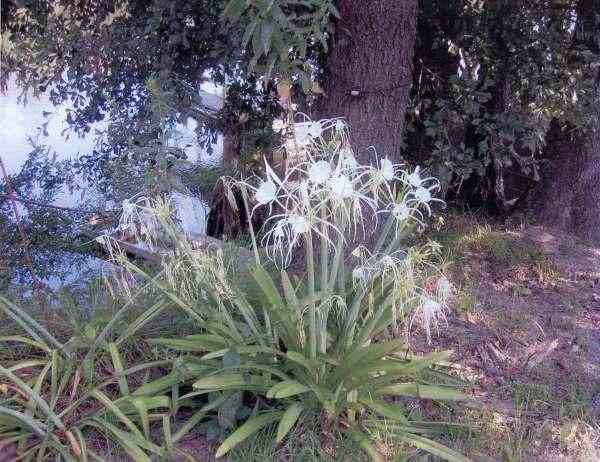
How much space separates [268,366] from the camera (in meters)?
2.89

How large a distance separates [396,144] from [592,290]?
1.84 meters

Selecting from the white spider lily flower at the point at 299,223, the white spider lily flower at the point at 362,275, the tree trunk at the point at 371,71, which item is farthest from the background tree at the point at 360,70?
the white spider lily flower at the point at 362,275

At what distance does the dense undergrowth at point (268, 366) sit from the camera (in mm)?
2713

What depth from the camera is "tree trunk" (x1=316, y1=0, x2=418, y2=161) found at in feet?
13.7

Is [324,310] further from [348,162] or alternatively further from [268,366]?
[348,162]

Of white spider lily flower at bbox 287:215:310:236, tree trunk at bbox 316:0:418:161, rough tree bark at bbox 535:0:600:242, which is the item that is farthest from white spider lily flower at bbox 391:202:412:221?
rough tree bark at bbox 535:0:600:242

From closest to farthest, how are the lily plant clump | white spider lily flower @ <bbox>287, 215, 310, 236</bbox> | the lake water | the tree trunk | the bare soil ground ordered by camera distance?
white spider lily flower @ <bbox>287, 215, 310, 236</bbox>
the lily plant clump
the bare soil ground
the tree trunk
the lake water

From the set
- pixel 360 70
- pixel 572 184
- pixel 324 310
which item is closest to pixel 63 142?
pixel 360 70

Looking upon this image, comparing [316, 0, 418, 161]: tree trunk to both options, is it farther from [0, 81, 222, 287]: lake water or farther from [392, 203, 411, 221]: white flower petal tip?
[392, 203, 411, 221]: white flower petal tip

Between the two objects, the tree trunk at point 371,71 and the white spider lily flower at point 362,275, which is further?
the tree trunk at point 371,71

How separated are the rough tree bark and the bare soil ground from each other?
26 cm

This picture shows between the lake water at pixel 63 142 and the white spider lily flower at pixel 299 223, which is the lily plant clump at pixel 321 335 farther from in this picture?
the lake water at pixel 63 142

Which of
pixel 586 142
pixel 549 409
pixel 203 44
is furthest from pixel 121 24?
pixel 586 142

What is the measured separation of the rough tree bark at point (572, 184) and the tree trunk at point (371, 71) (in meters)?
2.28
